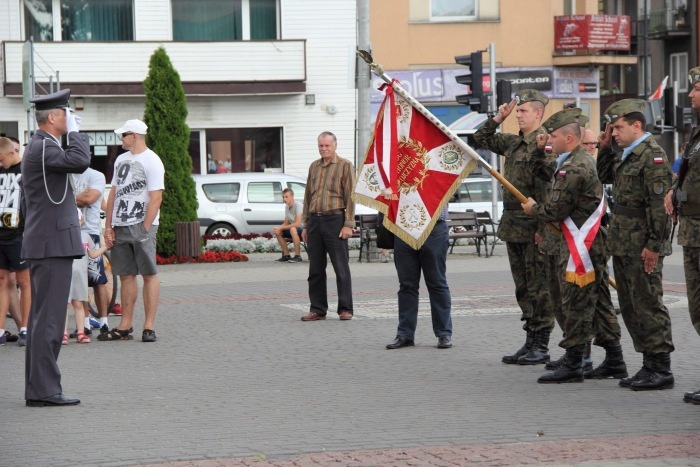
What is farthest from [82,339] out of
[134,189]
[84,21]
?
[84,21]

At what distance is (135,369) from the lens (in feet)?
33.7

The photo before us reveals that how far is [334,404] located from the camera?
27.4 feet

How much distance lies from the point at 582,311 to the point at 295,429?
2.49 metres

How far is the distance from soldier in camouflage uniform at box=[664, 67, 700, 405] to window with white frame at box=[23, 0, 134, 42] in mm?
29001

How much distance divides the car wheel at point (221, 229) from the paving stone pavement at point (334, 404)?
14.2m

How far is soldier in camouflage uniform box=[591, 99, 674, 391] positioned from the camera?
27.7 ft

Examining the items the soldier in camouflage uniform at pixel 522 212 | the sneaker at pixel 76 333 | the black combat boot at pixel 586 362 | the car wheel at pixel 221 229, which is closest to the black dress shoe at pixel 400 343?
the soldier in camouflage uniform at pixel 522 212

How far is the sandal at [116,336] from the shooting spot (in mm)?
12289

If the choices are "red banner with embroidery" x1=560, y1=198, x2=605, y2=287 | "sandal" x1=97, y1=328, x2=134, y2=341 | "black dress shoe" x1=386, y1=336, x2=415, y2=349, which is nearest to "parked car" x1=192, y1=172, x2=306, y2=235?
"sandal" x1=97, y1=328, x2=134, y2=341

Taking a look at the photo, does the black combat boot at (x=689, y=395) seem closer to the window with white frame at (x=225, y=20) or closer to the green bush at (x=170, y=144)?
the green bush at (x=170, y=144)

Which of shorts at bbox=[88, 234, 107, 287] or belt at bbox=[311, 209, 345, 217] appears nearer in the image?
shorts at bbox=[88, 234, 107, 287]

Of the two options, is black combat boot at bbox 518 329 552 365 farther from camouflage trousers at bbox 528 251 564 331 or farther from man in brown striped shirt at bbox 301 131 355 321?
man in brown striped shirt at bbox 301 131 355 321

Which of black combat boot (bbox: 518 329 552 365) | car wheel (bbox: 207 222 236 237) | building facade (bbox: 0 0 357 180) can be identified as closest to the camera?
black combat boot (bbox: 518 329 552 365)

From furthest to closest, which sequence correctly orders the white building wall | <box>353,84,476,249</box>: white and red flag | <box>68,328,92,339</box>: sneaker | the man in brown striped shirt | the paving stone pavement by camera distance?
1. the white building wall
2. the man in brown striped shirt
3. <box>68,328,92,339</box>: sneaker
4. <box>353,84,476,249</box>: white and red flag
5. the paving stone pavement
